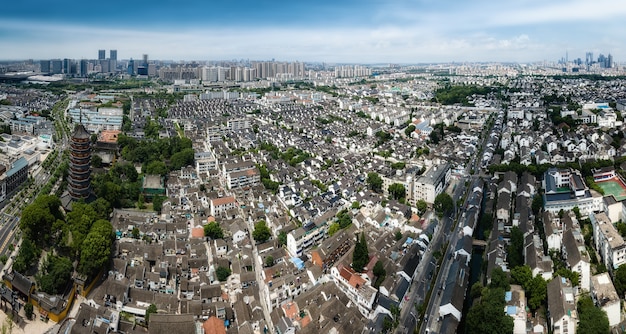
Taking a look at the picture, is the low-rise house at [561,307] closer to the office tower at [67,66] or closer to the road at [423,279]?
the road at [423,279]

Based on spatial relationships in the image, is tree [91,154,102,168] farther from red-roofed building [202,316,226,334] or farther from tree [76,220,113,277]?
red-roofed building [202,316,226,334]

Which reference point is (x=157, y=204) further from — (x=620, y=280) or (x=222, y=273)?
(x=620, y=280)

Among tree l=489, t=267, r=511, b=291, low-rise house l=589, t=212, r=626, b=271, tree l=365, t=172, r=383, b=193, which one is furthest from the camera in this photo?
tree l=365, t=172, r=383, b=193

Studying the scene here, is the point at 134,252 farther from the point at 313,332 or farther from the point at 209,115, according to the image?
the point at 209,115

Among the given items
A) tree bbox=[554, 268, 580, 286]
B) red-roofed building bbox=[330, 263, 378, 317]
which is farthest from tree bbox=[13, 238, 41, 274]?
tree bbox=[554, 268, 580, 286]

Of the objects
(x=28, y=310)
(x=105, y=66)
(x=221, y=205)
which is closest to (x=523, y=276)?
(x=221, y=205)

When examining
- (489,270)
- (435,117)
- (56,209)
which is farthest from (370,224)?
(435,117)
